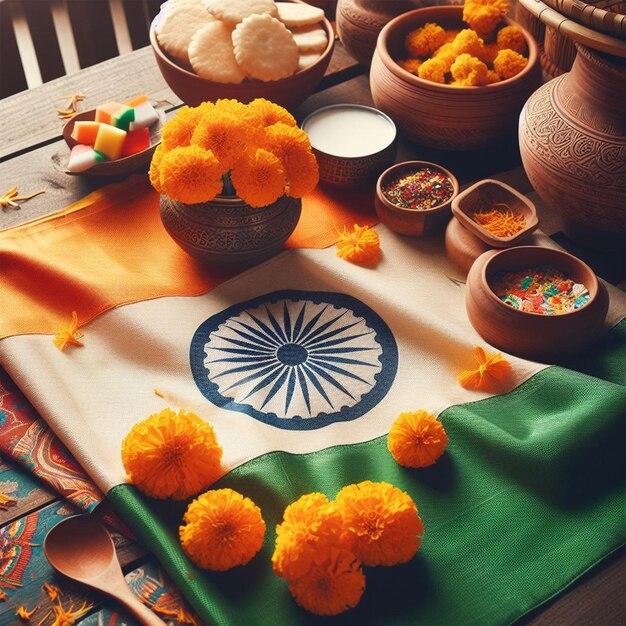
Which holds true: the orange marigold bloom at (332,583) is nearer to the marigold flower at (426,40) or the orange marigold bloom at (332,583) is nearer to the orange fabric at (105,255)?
A: the orange fabric at (105,255)

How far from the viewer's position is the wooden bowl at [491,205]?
1229 mm

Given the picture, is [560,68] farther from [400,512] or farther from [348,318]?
[400,512]

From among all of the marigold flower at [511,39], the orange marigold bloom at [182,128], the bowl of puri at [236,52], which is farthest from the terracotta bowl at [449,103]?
the orange marigold bloom at [182,128]

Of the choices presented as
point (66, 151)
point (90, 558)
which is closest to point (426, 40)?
point (66, 151)

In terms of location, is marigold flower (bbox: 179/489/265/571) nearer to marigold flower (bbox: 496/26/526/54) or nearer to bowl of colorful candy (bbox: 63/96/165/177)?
bowl of colorful candy (bbox: 63/96/165/177)

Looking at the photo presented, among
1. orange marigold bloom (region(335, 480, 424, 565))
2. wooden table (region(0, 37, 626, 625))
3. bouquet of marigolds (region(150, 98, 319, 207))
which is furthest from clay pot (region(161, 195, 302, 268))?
orange marigold bloom (region(335, 480, 424, 565))

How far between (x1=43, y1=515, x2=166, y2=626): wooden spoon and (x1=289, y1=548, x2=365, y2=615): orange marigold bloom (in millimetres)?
166

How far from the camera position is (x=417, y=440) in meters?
0.99

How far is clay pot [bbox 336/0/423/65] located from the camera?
1603mm

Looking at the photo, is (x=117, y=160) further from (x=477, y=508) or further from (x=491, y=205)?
(x=477, y=508)

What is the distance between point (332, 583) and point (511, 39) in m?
1.08

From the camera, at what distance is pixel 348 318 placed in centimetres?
122

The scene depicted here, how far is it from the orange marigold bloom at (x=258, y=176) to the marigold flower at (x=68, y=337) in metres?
0.32

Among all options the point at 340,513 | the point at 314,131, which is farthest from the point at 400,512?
the point at 314,131
